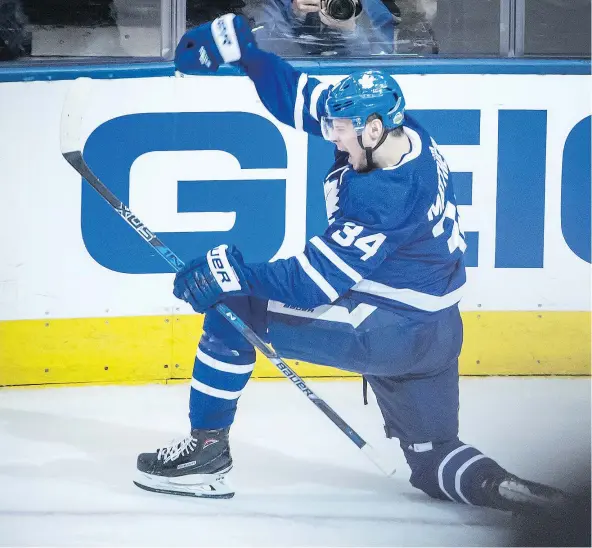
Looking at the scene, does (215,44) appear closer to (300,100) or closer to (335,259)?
(300,100)

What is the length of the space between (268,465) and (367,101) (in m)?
0.95

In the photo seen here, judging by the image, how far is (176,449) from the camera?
2482mm

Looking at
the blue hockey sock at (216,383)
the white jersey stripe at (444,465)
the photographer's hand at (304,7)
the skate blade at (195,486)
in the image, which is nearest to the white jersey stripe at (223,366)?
the blue hockey sock at (216,383)

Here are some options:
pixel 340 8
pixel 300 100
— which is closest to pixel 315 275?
pixel 300 100

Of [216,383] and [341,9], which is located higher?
[341,9]

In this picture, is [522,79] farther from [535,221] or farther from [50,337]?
[50,337]

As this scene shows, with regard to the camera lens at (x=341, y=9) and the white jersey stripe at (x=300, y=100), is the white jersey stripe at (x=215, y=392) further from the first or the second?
the camera lens at (x=341, y=9)

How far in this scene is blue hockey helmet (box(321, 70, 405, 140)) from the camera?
7.58ft

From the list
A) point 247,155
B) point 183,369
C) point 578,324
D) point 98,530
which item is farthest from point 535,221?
point 98,530

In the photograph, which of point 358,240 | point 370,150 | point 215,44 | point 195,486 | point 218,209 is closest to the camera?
point 358,240

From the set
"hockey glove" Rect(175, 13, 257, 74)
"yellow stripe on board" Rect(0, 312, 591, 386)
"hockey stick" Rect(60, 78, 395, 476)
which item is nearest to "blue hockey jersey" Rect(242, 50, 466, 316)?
"hockey stick" Rect(60, 78, 395, 476)

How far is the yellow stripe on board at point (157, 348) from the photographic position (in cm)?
307

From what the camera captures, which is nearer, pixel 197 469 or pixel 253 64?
pixel 197 469

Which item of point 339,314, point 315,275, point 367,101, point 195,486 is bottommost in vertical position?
point 195,486
